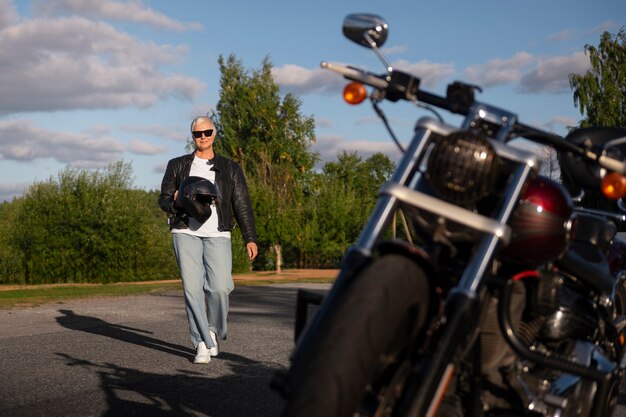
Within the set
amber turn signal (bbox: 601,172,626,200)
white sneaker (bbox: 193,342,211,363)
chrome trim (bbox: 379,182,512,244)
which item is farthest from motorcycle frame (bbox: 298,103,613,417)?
white sneaker (bbox: 193,342,211,363)

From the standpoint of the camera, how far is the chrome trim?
272 centimetres

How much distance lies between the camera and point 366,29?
337cm

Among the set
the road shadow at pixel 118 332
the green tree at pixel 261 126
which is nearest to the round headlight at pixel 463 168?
the road shadow at pixel 118 332

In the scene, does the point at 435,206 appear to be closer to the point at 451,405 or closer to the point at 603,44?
the point at 451,405

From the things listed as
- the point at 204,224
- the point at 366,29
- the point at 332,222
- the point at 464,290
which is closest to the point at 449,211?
the point at 464,290

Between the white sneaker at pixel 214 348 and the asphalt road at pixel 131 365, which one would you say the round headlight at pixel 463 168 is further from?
the white sneaker at pixel 214 348

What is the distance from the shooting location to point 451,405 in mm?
3023

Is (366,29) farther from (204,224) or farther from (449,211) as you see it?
(204,224)

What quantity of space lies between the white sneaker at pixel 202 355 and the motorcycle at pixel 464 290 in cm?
427

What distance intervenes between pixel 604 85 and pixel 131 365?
45.9 meters

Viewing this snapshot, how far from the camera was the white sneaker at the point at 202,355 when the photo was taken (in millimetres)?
7469

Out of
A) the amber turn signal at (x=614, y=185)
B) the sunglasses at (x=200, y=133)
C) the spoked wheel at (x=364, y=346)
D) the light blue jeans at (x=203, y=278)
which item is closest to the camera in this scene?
the spoked wheel at (x=364, y=346)

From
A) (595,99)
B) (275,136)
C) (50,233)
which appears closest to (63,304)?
(50,233)

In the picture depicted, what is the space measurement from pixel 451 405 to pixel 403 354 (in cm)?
44
